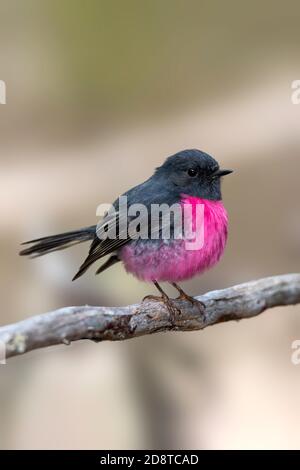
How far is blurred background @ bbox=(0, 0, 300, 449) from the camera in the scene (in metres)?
2.66

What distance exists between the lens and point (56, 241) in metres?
1.90

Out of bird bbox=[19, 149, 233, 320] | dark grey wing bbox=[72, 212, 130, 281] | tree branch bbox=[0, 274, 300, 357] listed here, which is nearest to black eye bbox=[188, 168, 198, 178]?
bird bbox=[19, 149, 233, 320]

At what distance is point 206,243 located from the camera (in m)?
1.82

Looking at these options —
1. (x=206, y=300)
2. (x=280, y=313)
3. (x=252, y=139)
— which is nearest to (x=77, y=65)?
(x=252, y=139)

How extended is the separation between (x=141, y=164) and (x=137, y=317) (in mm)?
1526

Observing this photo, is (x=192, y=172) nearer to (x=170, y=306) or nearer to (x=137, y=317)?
(x=170, y=306)

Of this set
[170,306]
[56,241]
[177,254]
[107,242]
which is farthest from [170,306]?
[56,241]

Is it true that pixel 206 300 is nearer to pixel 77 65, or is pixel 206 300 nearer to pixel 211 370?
pixel 211 370

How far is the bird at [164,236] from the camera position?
180 centimetres

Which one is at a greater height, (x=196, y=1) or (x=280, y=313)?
(x=196, y=1)

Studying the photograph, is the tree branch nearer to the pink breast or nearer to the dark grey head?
the pink breast

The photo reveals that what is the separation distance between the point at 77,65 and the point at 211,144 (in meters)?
0.71

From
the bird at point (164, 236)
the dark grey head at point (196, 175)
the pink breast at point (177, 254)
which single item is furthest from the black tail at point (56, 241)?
the dark grey head at point (196, 175)

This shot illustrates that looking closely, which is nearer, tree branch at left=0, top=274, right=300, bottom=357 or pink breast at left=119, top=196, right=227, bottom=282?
tree branch at left=0, top=274, right=300, bottom=357
